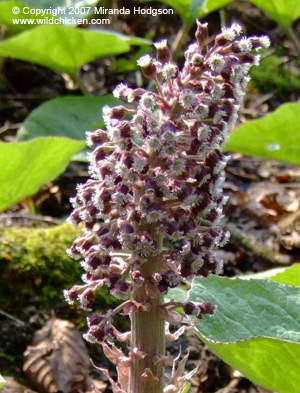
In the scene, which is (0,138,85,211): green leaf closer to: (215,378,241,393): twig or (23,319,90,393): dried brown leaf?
(23,319,90,393): dried brown leaf

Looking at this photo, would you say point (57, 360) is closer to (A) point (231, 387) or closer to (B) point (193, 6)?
(A) point (231, 387)

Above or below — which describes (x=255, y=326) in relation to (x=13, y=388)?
Answer: above

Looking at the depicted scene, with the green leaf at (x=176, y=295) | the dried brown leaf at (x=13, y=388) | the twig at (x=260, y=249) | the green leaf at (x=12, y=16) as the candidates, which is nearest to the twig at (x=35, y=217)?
the twig at (x=260, y=249)

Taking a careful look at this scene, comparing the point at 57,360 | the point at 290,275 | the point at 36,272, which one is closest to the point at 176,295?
the point at 290,275

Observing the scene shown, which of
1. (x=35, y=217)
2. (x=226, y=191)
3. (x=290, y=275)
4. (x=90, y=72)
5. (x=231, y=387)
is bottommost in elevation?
(x=231, y=387)

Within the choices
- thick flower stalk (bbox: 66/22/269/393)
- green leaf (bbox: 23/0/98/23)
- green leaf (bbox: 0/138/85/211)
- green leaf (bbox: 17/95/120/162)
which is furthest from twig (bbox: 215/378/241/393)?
green leaf (bbox: 23/0/98/23)

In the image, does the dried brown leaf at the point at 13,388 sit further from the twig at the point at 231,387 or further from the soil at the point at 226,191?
the twig at the point at 231,387
